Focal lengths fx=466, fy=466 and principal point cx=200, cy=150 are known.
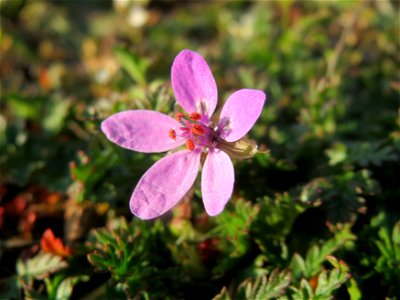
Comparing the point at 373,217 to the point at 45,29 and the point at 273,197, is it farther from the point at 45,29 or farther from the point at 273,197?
the point at 45,29

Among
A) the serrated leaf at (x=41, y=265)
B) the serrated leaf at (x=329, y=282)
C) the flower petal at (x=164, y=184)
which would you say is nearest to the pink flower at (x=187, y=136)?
the flower petal at (x=164, y=184)

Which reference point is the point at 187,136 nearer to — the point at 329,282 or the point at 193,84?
the point at 193,84

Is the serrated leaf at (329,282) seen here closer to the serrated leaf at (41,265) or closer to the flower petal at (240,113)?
the flower petal at (240,113)

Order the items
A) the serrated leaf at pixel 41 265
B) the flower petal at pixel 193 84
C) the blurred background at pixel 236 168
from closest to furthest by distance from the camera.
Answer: the flower petal at pixel 193 84 < the blurred background at pixel 236 168 < the serrated leaf at pixel 41 265

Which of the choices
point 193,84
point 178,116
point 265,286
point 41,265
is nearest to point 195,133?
point 178,116

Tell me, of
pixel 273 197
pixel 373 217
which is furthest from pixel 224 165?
pixel 373 217

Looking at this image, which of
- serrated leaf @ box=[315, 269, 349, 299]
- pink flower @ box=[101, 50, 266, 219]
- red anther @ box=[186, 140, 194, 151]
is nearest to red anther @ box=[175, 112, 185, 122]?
pink flower @ box=[101, 50, 266, 219]

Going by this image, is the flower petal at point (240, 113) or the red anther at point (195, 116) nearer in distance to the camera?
the flower petal at point (240, 113)
